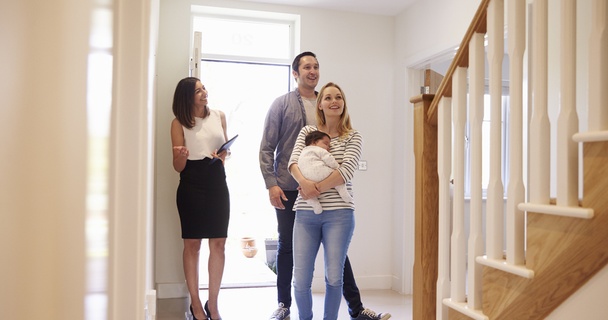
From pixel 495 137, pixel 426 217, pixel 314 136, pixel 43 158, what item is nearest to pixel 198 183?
pixel 314 136

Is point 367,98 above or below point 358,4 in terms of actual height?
below

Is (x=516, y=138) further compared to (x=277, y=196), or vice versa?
(x=277, y=196)

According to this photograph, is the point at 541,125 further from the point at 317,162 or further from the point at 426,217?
the point at 317,162

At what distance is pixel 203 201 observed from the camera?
309cm

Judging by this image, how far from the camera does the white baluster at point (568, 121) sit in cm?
147

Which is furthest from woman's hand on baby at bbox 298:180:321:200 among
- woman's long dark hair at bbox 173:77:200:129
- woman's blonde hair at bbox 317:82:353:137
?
woman's long dark hair at bbox 173:77:200:129

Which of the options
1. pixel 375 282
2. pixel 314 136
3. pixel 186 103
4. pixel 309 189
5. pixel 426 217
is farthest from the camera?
pixel 375 282

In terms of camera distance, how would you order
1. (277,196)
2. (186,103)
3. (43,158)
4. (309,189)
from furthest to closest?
1. (186,103)
2. (277,196)
3. (309,189)
4. (43,158)

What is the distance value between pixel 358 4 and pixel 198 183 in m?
2.18

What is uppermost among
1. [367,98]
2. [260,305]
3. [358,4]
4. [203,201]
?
[358,4]

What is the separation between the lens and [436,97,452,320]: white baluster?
1.95m

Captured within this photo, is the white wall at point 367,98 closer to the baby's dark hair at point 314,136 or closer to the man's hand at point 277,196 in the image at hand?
the man's hand at point 277,196

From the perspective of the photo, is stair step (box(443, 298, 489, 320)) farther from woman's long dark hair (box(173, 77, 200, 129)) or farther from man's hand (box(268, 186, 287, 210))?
woman's long dark hair (box(173, 77, 200, 129))

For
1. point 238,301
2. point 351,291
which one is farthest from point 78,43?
point 238,301
